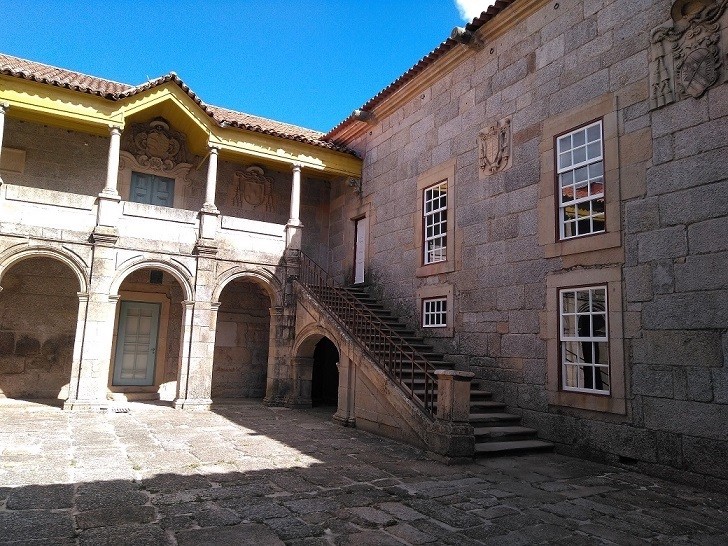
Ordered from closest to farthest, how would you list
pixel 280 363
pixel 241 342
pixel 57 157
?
pixel 57 157 → pixel 280 363 → pixel 241 342

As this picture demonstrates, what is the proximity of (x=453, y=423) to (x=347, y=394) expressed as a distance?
288cm

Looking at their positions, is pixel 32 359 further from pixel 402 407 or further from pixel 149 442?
pixel 402 407

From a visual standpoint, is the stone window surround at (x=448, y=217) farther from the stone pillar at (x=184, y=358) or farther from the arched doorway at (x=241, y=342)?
the stone pillar at (x=184, y=358)

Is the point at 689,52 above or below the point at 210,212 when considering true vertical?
above

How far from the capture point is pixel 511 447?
6.84 m

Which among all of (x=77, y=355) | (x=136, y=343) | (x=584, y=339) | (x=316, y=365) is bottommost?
(x=316, y=365)

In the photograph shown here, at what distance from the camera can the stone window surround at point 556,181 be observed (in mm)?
6836

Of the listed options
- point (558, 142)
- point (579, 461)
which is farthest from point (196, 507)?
point (558, 142)

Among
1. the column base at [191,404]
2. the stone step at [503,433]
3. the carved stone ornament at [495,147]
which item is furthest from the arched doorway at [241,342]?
the stone step at [503,433]

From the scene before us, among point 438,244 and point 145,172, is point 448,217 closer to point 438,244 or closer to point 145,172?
point 438,244

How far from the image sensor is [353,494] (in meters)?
4.89

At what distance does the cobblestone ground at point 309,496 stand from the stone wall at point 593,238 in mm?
737

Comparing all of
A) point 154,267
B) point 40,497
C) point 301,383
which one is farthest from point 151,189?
point 40,497

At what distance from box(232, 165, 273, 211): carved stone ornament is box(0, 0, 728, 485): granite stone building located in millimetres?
56
